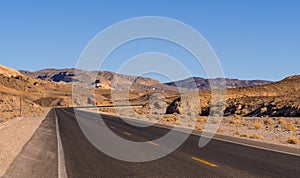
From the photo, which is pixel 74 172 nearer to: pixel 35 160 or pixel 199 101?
pixel 35 160

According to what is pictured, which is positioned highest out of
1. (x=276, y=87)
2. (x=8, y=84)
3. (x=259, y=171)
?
(x=8, y=84)

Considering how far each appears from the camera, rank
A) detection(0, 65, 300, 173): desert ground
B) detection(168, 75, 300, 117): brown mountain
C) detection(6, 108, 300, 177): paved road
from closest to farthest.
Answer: detection(6, 108, 300, 177): paved road, detection(0, 65, 300, 173): desert ground, detection(168, 75, 300, 117): brown mountain

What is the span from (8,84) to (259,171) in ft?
509

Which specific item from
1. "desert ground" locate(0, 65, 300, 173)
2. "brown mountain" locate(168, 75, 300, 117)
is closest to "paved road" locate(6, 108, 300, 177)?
"desert ground" locate(0, 65, 300, 173)

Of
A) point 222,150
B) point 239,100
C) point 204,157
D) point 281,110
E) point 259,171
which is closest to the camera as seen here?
point 259,171

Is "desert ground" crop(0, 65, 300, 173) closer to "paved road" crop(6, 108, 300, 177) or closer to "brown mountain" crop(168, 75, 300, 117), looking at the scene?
"brown mountain" crop(168, 75, 300, 117)

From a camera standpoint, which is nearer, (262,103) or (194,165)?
(194,165)

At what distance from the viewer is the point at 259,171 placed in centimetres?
904

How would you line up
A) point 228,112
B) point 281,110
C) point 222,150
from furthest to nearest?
point 228,112, point 281,110, point 222,150

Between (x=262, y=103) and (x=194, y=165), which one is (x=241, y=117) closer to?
(x=262, y=103)

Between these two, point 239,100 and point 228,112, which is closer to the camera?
point 228,112

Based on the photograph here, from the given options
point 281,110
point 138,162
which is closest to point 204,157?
point 138,162

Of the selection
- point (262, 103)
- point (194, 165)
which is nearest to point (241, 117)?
point (262, 103)

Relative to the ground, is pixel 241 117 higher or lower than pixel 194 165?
higher
